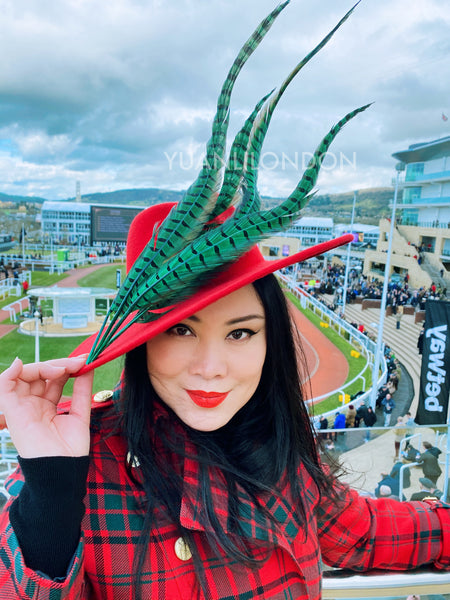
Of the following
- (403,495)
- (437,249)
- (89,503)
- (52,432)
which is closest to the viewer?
(52,432)

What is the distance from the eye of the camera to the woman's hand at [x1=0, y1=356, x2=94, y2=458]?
98 cm

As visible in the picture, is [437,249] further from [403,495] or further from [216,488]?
[216,488]

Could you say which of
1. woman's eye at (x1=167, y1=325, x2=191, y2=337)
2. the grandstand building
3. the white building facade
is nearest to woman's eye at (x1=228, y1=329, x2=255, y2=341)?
woman's eye at (x1=167, y1=325, x2=191, y2=337)

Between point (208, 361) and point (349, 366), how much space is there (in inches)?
607

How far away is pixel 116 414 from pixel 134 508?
0.27 m

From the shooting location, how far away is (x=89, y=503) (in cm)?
116

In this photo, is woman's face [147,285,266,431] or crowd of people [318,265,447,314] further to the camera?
crowd of people [318,265,447,314]

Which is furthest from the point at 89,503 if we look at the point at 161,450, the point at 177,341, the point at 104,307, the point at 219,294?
the point at 104,307

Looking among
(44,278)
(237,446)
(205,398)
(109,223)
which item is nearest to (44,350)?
(237,446)

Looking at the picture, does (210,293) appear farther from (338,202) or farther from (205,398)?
(338,202)

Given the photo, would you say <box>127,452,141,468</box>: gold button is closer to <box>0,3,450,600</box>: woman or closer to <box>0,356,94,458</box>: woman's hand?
<box>0,3,450,600</box>: woman

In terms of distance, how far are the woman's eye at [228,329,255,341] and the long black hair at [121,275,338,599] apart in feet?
0.28

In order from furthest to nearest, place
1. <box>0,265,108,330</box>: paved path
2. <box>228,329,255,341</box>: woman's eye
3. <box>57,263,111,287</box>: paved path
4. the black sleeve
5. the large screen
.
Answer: the large screen < <box>57,263,111,287</box>: paved path < <box>0,265,108,330</box>: paved path < <box>228,329,255,341</box>: woman's eye < the black sleeve

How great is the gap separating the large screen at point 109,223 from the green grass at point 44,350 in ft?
135
